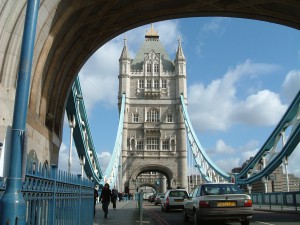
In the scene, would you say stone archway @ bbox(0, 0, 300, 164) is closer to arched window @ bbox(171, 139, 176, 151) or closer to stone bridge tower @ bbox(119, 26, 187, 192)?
stone bridge tower @ bbox(119, 26, 187, 192)

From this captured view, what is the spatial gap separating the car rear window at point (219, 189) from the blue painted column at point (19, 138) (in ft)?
26.1

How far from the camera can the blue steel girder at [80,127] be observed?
22.6 meters

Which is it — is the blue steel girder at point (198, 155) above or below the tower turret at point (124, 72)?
below

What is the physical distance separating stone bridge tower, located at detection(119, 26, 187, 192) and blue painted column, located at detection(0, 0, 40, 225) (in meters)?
65.5

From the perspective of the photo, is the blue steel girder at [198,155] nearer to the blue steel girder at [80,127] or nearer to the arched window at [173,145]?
the arched window at [173,145]

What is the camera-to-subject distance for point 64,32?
12.6 m

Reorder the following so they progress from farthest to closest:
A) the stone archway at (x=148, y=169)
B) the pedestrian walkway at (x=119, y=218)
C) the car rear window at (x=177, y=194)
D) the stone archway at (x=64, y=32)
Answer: the stone archway at (x=148, y=169) → the car rear window at (x=177, y=194) → the pedestrian walkway at (x=119, y=218) → the stone archway at (x=64, y=32)

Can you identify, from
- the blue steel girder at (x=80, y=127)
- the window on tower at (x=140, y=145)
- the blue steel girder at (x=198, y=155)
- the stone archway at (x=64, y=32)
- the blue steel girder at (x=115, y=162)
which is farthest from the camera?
the window on tower at (x=140, y=145)

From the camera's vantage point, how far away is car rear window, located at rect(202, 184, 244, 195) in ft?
36.6

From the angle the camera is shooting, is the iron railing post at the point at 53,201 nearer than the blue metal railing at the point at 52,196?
No

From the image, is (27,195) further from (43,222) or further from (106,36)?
(106,36)

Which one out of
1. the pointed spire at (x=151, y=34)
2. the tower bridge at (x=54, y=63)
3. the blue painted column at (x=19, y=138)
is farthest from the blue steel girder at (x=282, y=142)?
the pointed spire at (x=151, y=34)

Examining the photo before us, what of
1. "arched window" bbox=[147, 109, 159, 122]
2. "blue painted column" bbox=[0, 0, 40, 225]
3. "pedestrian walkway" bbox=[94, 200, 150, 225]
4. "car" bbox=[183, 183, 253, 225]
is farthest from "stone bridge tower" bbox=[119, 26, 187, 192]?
"blue painted column" bbox=[0, 0, 40, 225]

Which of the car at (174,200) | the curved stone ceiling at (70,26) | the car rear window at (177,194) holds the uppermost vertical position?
the curved stone ceiling at (70,26)
